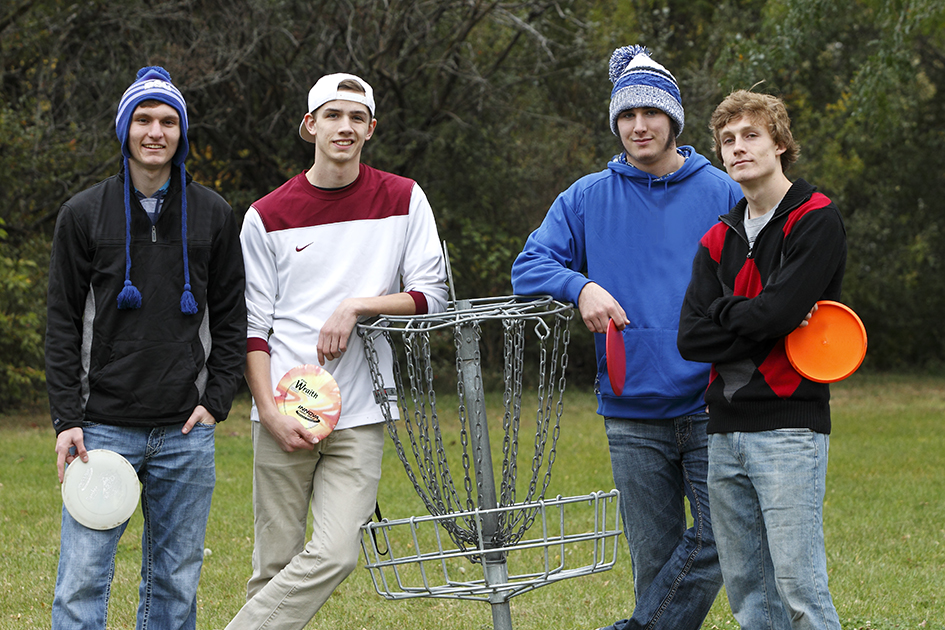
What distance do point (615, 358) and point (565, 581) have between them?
2957 mm

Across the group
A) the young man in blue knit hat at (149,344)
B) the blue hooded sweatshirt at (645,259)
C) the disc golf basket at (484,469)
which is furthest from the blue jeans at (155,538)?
the blue hooded sweatshirt at (645,259)

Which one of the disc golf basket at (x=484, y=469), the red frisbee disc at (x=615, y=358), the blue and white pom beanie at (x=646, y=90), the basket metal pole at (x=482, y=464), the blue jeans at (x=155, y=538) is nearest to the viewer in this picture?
the disc golf basket at (x=484, y=469)

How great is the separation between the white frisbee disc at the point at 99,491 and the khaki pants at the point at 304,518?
0.47 metres

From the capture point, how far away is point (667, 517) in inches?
152

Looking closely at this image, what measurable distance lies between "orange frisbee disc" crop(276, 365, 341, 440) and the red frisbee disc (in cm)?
91

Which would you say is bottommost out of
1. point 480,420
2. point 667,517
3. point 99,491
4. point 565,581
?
point 565,581

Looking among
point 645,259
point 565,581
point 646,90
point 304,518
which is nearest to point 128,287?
point 304,518

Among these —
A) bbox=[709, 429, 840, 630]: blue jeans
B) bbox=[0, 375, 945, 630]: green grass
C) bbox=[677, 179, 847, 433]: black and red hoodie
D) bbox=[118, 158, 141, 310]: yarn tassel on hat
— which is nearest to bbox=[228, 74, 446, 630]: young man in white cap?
bbox=[118, 158, 141, 310]: yarn tassel on hat

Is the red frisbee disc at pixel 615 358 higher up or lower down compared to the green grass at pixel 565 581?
higher up

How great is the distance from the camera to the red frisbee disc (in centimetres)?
329

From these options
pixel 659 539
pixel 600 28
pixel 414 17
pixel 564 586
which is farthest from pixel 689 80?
pixel 659 539

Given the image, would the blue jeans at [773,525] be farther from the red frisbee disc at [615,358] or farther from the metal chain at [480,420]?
the metal chain at [480,420]

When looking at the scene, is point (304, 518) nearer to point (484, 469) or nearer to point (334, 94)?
point (484, 469)

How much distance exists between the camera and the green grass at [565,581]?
17.3 ft
